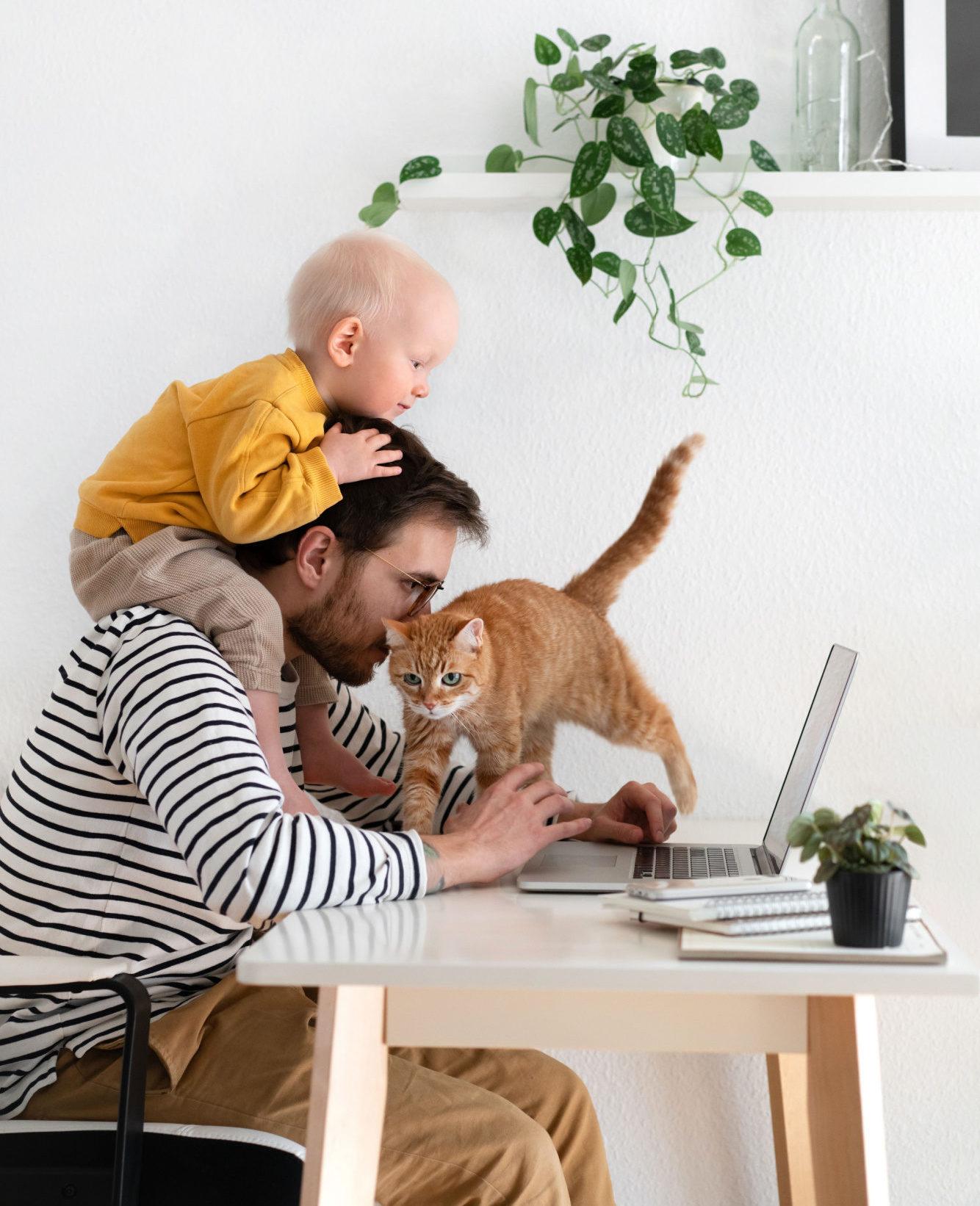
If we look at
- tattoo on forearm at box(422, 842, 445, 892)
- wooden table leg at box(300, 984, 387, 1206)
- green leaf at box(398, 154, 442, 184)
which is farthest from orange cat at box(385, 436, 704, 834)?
green leaf at box(398, 154, 442, 184)

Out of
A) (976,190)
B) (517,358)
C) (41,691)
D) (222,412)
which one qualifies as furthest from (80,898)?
(976,190)

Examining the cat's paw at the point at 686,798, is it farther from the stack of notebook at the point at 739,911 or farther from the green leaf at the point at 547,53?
the green leaf at the point at 547,53

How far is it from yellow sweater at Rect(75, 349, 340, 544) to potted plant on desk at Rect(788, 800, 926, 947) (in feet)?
2.33

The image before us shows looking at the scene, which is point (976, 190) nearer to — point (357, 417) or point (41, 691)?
point (357, 417)

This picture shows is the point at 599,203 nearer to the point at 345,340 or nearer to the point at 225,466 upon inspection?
the point at 345,340

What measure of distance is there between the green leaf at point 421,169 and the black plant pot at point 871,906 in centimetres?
129

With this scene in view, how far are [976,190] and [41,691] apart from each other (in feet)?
5.50

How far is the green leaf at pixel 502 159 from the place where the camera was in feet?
5.54

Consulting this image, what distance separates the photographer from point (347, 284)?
4.73 feet

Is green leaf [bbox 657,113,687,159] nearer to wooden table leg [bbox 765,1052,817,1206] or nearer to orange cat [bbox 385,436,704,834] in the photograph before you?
orange cat [bbox 385,436,704,834]

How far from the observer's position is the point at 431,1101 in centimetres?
112

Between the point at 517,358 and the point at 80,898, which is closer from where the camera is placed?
the point at 80,898

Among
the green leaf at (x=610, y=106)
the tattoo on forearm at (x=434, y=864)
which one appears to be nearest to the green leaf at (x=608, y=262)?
the green leaf at (x=610, y=106)

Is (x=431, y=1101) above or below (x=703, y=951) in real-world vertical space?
below
